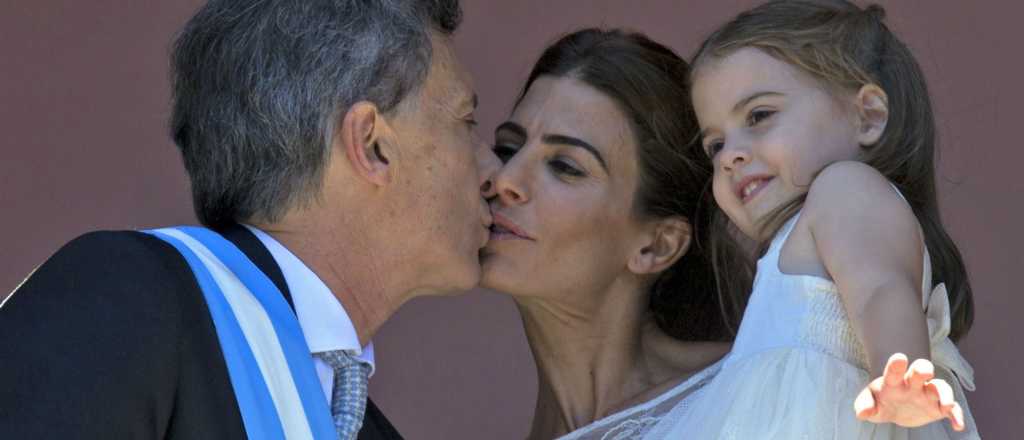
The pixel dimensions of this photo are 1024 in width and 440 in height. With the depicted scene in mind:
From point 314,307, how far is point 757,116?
2.15 feet

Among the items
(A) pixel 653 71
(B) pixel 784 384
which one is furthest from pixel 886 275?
(A) pixel 653 71

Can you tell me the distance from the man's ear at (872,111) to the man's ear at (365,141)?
2.09ft

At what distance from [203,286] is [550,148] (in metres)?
0.85

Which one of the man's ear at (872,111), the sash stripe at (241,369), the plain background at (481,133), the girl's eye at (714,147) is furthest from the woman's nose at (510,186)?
the plain background at (481,133)

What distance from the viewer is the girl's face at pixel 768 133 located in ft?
9.09

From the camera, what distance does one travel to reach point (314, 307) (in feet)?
8.78

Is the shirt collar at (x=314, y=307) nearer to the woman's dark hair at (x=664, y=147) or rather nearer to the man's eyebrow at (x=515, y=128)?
the man's eyebrow at (x=515, y=128)

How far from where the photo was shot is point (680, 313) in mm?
3381

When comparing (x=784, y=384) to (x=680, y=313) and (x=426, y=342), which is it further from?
(x=426, y=342)

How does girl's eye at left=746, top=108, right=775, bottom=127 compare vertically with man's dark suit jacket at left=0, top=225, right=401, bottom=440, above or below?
above

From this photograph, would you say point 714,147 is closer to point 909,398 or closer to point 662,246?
point 662,246

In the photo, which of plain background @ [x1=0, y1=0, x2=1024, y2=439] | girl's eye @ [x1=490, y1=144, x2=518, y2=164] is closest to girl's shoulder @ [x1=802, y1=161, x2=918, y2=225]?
girl's eye @ [x1=490, y1=144, x2=518, y2=164]

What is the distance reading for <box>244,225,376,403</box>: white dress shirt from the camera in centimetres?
265

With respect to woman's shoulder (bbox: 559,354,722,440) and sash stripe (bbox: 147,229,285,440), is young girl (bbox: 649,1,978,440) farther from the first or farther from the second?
sash stripe (bbox: 147,229,285,440)
